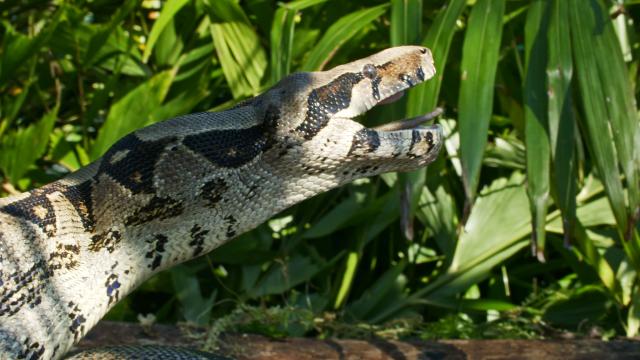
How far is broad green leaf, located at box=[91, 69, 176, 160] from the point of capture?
12.9ft

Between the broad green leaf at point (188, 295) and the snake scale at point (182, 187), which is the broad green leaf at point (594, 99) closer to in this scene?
the snake scale at point (182, 187)

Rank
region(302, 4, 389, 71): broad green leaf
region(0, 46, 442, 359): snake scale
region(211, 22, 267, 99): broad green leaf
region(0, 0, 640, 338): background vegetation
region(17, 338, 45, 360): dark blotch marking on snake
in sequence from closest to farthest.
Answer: region(17, 338, 45, 360): dark blotch marking on snake → region(0, 46, 442, 359): snake scale → region(302, 4, 389, 71): broad green leaf → region(0, 0, 640, 338): background vegetation → region(211, 22, 267, 99): broad green leaf

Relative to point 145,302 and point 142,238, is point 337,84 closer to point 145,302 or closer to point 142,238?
point 142,238

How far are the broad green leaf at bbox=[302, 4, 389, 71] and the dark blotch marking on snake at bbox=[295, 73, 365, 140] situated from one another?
775 mm

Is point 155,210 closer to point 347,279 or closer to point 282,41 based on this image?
point 282,41

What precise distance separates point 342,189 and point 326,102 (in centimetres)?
183

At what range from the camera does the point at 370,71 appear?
2.51 meters

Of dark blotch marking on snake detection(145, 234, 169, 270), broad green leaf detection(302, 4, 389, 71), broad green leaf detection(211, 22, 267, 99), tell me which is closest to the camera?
dark blotch marking on snake detection(145, 234, 169, 270)

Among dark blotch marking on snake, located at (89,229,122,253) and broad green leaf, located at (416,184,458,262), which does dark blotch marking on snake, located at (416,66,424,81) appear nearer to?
dark blotch marking on snake, located at (89,229,122,253)

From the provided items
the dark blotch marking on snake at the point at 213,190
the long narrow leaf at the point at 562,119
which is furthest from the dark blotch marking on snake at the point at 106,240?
the long narrow leaf at the point at 562,119

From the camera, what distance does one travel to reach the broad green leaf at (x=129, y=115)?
3.92m

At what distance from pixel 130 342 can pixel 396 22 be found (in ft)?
4.57

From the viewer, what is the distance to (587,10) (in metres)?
3.01

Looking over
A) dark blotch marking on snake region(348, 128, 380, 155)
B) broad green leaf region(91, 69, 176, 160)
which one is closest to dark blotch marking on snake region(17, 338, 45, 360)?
dark blotch marking on snake region(348, 128, 380, 155)
